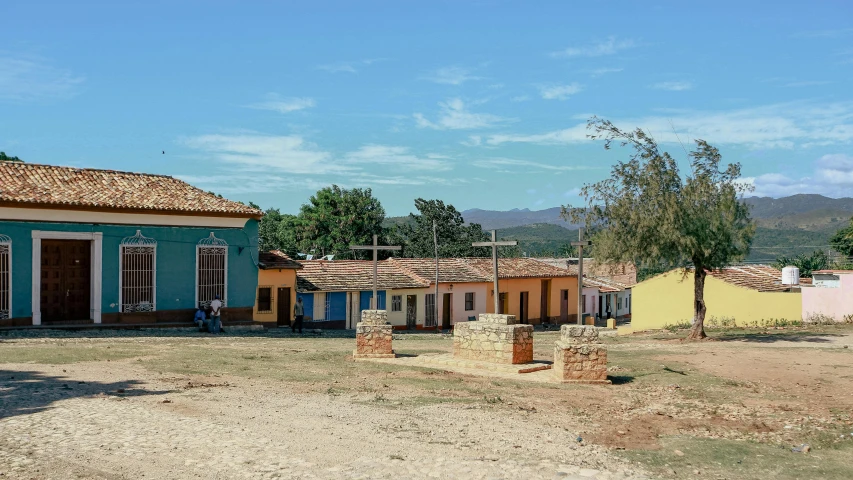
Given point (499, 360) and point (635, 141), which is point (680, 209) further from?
point (499, 360)

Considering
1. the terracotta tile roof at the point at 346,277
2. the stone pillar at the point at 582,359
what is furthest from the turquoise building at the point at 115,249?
the stone pillar at the point at 582,359

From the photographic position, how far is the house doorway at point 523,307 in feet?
135

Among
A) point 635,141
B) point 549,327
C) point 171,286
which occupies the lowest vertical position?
point 549,327

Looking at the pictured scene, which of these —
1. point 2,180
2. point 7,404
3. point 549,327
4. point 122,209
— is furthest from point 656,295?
point 7,404

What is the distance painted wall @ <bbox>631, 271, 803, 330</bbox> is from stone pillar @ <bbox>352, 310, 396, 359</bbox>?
645 inches

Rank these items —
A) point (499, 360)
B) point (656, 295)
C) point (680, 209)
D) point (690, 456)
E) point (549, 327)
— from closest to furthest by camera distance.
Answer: point (690, 456) < point (499, 360) < point (680, 209) < point (656, 295) < point (549, 327)

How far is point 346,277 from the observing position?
3394 centimetres

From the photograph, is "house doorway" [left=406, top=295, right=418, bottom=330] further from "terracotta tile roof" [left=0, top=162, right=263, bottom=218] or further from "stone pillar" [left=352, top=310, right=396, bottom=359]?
"stone pillar" [left=352, top=310, right=396, bottom=359]

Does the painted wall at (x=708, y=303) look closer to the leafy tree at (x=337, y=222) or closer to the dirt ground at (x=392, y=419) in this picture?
the dirt ground at (x=392, y=419)

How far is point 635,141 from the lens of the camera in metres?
22.3

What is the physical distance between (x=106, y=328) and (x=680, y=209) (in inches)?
659

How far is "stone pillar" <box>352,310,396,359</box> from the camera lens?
16344 mm

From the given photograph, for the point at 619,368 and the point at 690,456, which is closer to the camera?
the point at 690,456

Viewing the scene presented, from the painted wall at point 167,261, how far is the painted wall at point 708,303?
15962 mm
